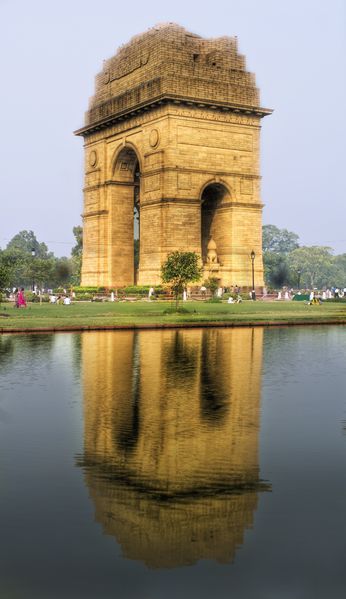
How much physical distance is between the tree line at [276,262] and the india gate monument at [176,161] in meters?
20.4

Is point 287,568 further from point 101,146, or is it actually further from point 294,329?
point 101,146

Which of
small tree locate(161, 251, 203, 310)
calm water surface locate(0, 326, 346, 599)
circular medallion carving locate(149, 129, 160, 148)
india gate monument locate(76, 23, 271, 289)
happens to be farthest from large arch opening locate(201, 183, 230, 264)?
calm water surface locate(0, 326, 346, 599)

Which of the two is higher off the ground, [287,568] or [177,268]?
[177,268]

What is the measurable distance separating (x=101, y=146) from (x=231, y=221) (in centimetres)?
1145

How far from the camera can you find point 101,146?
179 ft

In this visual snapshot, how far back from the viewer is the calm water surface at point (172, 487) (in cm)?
360

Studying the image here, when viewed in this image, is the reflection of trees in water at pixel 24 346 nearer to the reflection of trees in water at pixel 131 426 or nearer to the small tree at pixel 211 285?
the reflection of trees in water at pixel 131 426

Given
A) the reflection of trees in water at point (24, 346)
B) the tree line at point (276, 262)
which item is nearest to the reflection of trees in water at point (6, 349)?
the reflection of trees in water at point (24, 346)

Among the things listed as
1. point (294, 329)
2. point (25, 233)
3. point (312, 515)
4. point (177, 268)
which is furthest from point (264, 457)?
point (25, 233)

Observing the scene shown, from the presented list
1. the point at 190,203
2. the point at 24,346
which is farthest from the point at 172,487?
the point at 190,203

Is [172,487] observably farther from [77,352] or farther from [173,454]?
[77,352]

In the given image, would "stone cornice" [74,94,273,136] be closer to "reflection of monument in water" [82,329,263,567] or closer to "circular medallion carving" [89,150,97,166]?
"circular medallion carving" [89,150,97,166]

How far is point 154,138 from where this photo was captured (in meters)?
47.5

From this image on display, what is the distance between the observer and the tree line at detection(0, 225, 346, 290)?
86750 millimetres
